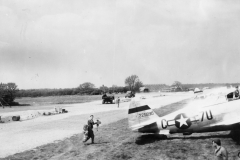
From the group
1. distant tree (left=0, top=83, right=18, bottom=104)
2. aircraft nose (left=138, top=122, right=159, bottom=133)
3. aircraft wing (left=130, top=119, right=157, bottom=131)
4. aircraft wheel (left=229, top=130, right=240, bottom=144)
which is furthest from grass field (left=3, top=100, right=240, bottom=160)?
distant tree (left=0, top=83, right=18, bottom=104)

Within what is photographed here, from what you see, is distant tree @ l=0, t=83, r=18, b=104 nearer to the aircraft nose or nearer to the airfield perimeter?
the airfield perimeter

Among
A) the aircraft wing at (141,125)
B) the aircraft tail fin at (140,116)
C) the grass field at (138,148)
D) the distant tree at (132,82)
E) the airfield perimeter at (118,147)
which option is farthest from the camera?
the distant tree at (132,82)

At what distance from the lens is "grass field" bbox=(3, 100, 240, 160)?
32.0ft

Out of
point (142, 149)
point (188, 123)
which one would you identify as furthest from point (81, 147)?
point (188, 123)

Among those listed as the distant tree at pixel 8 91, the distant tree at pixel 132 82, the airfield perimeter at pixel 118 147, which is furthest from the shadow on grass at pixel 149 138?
the distant tree at pixel 132 82

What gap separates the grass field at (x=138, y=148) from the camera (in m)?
9.77

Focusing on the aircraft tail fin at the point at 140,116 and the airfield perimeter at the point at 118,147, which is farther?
the aircraft tail fin at the point at 140,116

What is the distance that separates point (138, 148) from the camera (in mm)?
10875

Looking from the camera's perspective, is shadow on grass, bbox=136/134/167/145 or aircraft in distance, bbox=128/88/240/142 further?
shadow on grass, bbox=136/134/167/145

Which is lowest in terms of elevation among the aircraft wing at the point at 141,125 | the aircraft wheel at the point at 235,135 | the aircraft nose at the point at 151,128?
the aircraft wheel at the point at 235,135

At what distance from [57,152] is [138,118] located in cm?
468

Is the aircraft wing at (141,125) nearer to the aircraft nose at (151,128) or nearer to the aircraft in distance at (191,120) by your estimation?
the aircraft in distance at (191,120)

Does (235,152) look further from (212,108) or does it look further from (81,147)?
(81,147)

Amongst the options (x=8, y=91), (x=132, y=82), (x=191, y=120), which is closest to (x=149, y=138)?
(x=191, y=120)
